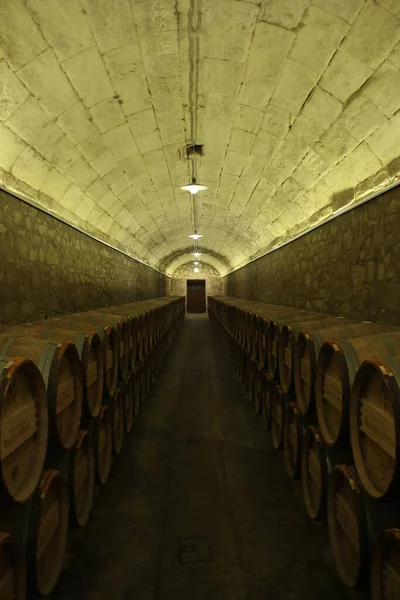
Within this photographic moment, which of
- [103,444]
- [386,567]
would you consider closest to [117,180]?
[103,444]

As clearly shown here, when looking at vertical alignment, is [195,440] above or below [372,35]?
below

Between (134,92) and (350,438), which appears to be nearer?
(350,438)

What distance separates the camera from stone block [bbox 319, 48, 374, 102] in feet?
10.3

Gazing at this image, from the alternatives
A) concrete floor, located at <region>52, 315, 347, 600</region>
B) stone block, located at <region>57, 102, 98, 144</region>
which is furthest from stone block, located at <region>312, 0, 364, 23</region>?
concrete floor, located at <region>52, 315, 347, 600</region>

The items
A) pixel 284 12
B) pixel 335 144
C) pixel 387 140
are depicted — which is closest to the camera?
pixel 284 12

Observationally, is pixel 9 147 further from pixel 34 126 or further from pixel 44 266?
pixel 44 266

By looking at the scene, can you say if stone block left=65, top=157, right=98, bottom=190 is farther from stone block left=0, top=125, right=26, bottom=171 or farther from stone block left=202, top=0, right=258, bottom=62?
stone block left=202, top=0, right=258, bottom=62

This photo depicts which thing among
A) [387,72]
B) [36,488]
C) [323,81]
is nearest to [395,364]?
[36,488]

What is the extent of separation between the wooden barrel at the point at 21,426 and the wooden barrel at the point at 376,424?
1.43 meters

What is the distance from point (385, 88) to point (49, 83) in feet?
9.50

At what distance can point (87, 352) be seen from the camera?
2.62 metres

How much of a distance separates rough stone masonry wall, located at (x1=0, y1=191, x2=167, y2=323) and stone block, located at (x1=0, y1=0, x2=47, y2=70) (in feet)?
4.12

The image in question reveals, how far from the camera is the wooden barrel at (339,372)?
6.36 ft

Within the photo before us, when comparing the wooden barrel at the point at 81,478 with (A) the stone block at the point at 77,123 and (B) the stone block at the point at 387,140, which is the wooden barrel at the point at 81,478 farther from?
(B) the stone block at the point at 387,140
